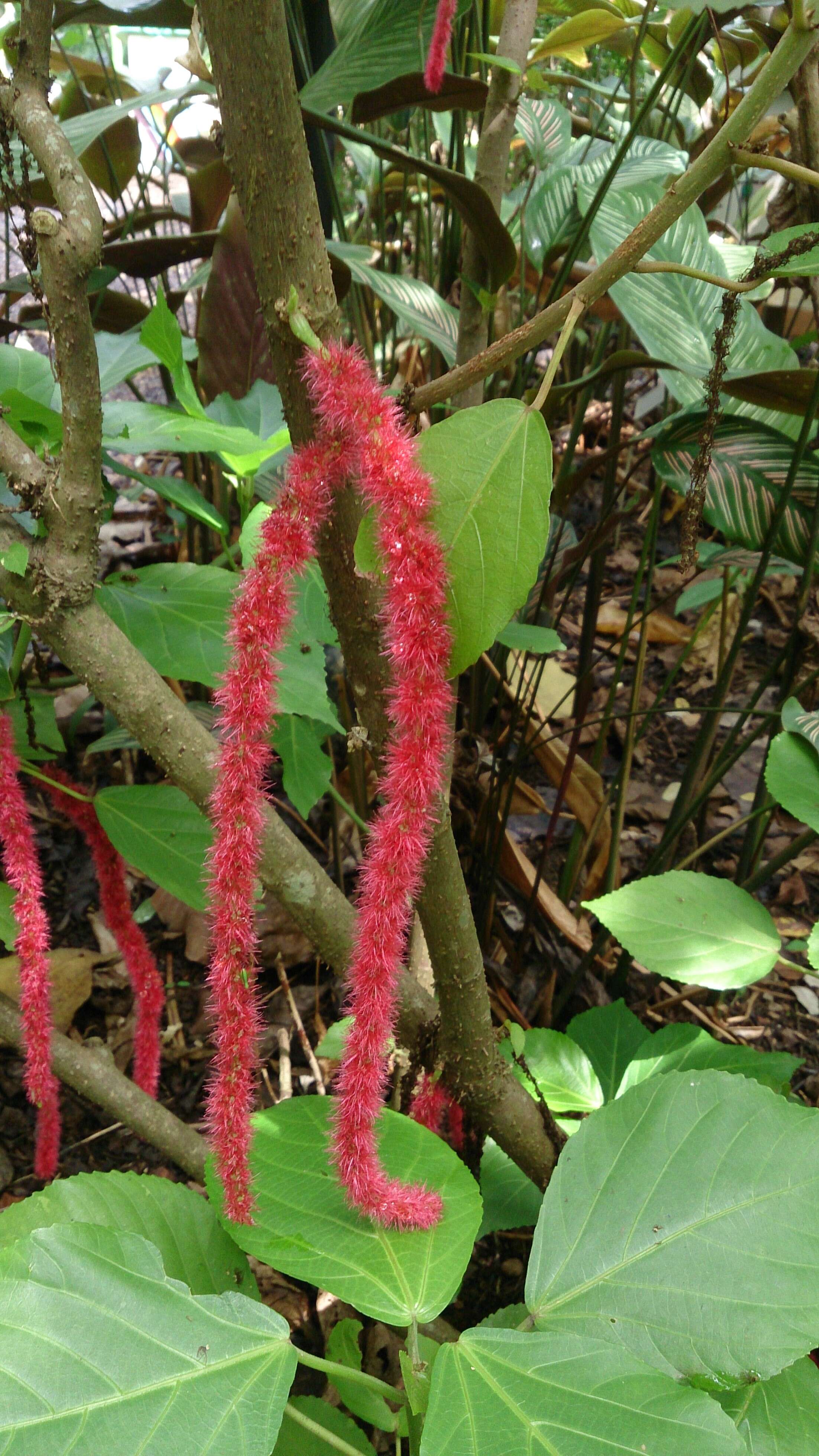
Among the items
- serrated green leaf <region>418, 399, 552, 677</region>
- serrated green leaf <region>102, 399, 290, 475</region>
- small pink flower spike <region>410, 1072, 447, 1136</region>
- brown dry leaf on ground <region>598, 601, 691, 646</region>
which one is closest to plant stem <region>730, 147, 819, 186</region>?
serrated green leaf <region>418, 399, 552, 677</region>

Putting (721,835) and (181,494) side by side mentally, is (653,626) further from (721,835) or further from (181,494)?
(181,494)

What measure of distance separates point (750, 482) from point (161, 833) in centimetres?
61

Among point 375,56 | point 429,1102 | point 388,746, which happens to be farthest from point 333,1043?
point 375,56

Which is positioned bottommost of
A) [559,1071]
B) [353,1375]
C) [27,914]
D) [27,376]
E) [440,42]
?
[559,1071]

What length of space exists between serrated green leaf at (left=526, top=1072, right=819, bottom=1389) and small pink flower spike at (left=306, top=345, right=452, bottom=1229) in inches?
3.8

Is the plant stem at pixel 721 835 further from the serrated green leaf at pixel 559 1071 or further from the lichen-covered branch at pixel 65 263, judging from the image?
the lichen-covered branch at pixel 65 263

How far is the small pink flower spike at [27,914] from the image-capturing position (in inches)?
26.4

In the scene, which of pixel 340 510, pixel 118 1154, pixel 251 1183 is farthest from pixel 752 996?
pixel 340 510

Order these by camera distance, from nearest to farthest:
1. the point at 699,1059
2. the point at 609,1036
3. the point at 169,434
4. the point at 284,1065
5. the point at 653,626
→ the point at 169,434 < the point at 699,1059 < the point at 609,1036 < the point at 284,1065 < the point at 653,626

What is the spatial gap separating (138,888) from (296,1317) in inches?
24.4

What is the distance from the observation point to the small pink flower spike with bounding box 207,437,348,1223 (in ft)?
1.30

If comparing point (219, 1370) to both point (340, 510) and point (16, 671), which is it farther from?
point (16, 671)

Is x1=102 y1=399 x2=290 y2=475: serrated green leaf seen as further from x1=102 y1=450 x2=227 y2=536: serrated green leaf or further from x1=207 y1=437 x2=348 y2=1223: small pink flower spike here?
x1=207 y1=437 x2=348 y2=1223: small pink flower spike

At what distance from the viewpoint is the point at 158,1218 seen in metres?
0.58
